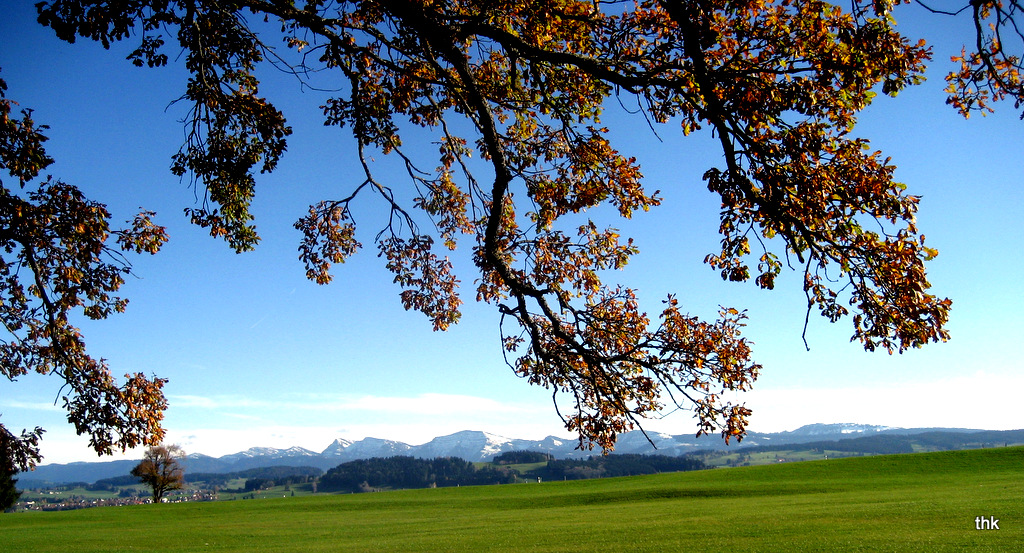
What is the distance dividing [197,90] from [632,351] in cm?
945

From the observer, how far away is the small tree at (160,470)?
7838 centimetres

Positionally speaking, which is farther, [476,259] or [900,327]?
[476,259]

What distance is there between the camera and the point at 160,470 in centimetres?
8038

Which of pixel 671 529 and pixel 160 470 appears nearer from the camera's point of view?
pixel 671 529

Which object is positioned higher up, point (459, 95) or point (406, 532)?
point (459, 95)

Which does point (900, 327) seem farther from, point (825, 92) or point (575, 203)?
point (575, 203)

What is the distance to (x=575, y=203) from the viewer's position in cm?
937

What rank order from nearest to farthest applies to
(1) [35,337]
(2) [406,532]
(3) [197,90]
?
(3) [197,90] → (1) [35,337] → (2) [406,532]

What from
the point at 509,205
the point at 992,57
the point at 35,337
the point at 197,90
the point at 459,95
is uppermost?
the point at 197,90

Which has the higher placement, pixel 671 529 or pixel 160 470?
pixel 671 529

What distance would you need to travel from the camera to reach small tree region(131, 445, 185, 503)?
257 ft

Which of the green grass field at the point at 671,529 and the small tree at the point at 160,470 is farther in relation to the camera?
the small tree at the point at 160,470

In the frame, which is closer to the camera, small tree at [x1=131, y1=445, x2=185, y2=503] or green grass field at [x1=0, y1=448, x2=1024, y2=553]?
green grass field at [x1=0, y1=448, x2=1024, y2=553]

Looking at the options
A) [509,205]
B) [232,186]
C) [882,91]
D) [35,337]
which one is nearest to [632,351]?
[509,205]
